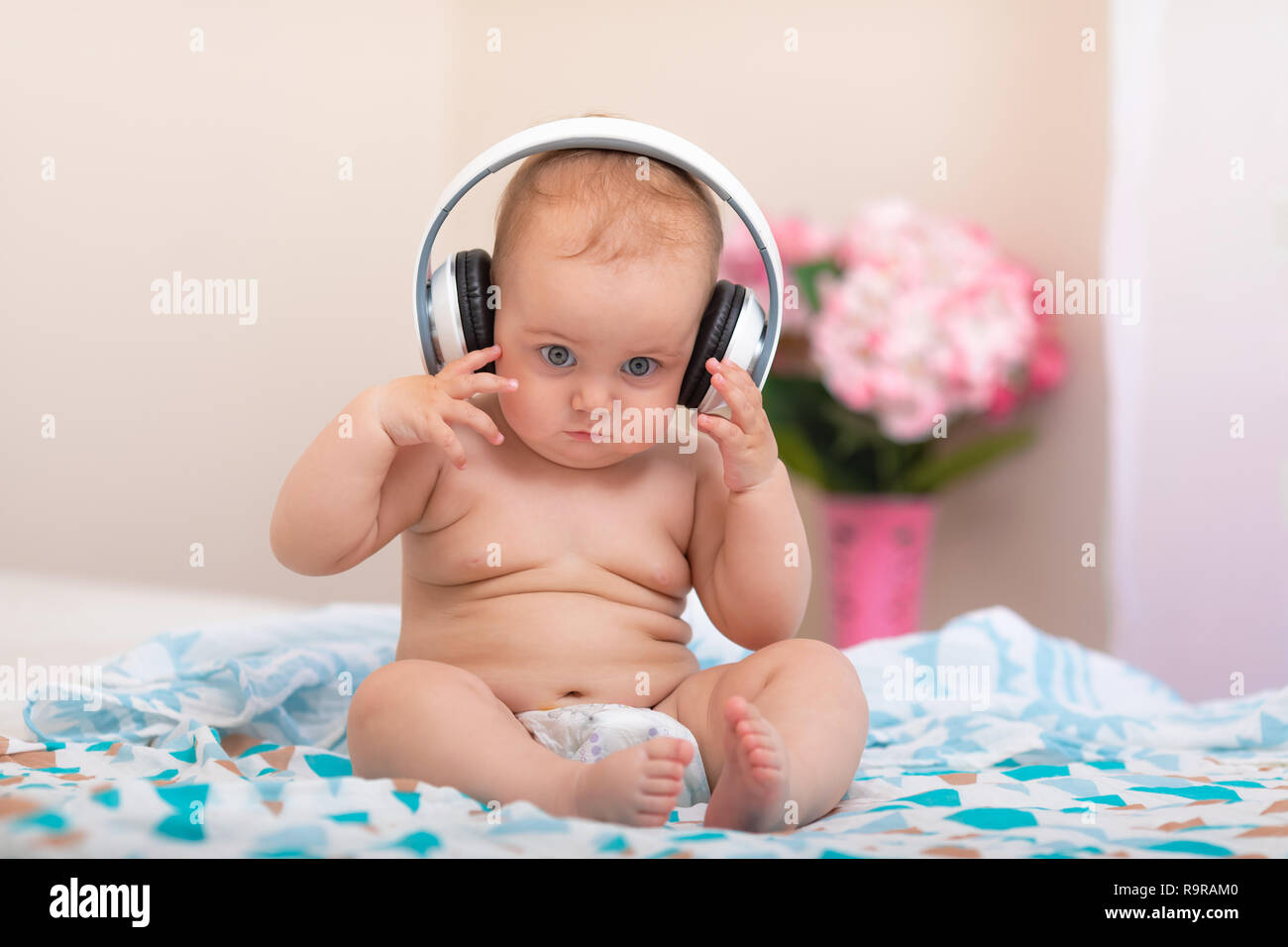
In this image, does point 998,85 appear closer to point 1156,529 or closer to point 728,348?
point 1156,529

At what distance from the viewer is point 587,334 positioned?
86cm

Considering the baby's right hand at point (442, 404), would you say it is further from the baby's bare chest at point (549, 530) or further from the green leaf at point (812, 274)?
the green leaf at point (812, 274)

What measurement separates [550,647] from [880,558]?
125cm

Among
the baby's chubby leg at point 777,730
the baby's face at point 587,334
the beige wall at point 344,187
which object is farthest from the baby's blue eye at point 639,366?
the beige wall at point 344,187

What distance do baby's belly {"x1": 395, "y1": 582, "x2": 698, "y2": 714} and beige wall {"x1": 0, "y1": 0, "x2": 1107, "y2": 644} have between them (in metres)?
1.25

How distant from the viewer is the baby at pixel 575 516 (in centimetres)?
79

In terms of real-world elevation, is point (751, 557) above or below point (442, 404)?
below

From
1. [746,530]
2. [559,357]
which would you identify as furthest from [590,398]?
[746,530]

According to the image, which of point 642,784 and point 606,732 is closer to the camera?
point 642,784

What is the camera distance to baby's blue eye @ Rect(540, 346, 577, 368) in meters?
0.89

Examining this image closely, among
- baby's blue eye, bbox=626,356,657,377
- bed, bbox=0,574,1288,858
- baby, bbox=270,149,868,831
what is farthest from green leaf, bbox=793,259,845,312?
baby's blue eye, bbox=626,356,657,377

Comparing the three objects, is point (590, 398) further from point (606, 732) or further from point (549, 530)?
point (606, 732)

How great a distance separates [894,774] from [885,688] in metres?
0.31

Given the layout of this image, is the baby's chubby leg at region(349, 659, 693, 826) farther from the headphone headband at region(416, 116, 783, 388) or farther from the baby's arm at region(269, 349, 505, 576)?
the headphone headband at region(416, 116, 783, 388)
